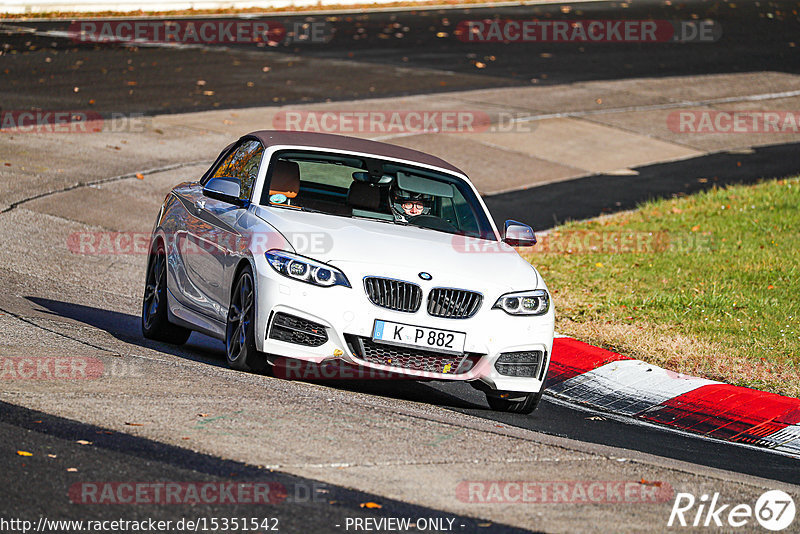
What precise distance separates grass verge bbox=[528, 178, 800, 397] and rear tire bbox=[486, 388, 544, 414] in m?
2.07

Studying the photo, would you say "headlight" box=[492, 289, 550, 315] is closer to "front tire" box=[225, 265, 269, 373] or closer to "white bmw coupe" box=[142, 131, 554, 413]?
"white bmw coupe" box=[142, 131, 554, 413]

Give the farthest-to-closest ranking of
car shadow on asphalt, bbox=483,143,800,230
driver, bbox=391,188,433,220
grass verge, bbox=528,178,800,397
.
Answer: car shadow on asphalt, bbox=483,143,800,230
grass verge, bbox=528,178,800,397
driver, bbox=391,188,433,220

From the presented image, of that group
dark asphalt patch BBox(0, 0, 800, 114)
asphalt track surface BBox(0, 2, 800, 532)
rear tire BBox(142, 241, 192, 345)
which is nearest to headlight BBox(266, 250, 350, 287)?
asphalt track surface BBox(0, 2, 800, 532)

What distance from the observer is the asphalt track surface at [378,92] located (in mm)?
5859

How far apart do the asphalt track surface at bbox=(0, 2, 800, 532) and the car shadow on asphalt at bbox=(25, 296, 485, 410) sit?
3cm

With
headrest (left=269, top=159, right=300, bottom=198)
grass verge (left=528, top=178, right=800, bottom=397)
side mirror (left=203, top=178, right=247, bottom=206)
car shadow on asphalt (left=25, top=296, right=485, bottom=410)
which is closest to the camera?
car shadow on asphalt (left=25, top=296, right=485, bottom=410)

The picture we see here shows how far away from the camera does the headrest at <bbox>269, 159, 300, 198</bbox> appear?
8.99 m

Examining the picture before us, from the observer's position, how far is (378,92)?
2394 centimetres

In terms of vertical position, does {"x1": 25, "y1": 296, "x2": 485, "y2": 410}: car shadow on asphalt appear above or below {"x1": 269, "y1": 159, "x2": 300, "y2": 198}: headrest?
below

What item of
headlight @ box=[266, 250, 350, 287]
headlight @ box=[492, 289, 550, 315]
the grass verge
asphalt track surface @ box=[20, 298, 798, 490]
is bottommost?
the grass verge

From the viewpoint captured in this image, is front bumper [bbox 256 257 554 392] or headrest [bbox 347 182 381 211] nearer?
front bumper [bbox 256 257 554 392]

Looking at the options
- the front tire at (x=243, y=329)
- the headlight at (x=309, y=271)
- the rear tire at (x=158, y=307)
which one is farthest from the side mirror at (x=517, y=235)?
the rear tire at (x=158, y=307)

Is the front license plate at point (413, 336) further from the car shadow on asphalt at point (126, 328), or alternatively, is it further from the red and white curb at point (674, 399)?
the red and white curb at point (674, 399)

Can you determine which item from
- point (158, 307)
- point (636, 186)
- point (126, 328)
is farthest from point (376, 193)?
point (636, 186)
